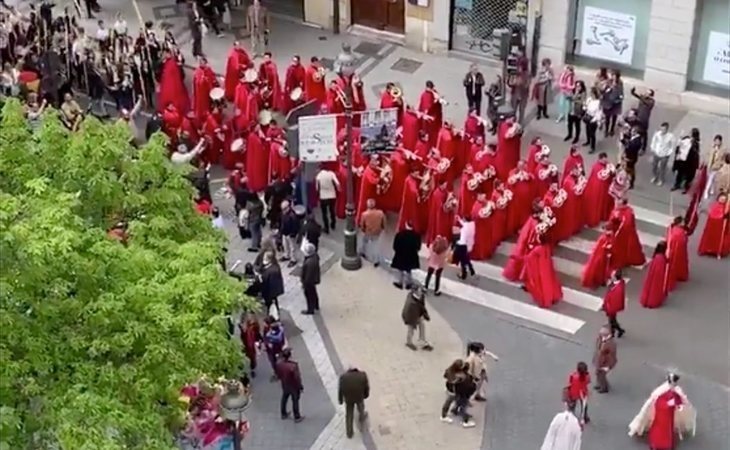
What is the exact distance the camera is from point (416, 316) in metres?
21.0

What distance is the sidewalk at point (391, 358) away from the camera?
19891mm

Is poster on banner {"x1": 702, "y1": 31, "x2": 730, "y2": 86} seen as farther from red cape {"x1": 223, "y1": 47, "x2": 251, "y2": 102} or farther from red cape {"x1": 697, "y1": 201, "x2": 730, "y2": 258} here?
red cape {"x1": 223, "y1": 47, "x2": 251, "y2": 102}

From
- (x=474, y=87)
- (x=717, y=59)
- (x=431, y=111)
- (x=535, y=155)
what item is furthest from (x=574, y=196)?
(x=717, y=59)

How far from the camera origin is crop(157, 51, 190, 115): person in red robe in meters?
28.4

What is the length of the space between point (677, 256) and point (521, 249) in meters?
2.69

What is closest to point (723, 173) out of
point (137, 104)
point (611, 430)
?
point (611, 430)

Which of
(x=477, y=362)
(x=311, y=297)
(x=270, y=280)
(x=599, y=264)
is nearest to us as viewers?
(x=477, y=362)

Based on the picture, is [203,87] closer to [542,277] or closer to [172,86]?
[172,86]

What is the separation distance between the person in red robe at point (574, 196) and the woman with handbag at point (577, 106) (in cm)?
341

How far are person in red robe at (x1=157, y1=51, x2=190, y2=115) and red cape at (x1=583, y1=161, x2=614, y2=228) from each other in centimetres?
922

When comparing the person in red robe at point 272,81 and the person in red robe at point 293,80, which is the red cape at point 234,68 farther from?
the person in red robe at point 293,80

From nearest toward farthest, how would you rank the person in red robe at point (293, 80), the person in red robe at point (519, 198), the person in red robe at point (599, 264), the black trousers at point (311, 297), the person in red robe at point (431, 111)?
the black trousers at point (311, 297) < the person in red robe at point (599, 264) < the person in red robe at point (519, 198) < the person in red robe at point (431, 111) < the person in red robe at point (293, 80)

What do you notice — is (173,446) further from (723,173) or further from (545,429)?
(723,173)

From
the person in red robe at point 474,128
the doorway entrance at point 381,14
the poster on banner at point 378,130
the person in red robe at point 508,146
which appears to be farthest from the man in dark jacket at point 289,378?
the doorway entrance at point 381,14
